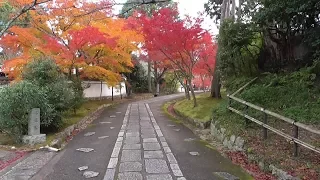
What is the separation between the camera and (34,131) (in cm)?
859

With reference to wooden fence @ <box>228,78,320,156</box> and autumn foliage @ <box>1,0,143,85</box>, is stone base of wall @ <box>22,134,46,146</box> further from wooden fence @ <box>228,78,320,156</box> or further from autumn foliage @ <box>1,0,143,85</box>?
wooden fence @ <box>228,78,320,156</box>

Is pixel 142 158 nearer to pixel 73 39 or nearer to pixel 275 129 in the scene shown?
pixel 275 129

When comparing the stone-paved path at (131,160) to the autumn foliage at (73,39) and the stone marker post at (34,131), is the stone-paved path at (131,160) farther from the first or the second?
the autumn foliage at (73,39)

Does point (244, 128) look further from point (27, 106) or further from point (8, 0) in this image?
point (8, 0)

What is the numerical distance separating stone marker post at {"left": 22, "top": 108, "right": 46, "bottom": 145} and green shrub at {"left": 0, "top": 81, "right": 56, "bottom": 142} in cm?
17

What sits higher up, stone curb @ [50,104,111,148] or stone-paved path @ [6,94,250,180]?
stone curb @ [50,104,111,148]

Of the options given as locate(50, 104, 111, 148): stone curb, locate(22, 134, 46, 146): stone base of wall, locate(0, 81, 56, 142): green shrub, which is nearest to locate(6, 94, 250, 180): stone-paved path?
locate(50, 104, 111, 148): stone curb

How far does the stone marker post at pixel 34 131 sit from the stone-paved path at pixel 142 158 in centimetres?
237

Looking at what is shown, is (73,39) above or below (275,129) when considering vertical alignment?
above

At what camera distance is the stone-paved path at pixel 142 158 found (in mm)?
5500

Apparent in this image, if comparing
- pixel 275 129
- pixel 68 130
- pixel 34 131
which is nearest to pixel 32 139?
pixel 34 131

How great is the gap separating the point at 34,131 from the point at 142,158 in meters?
3.95

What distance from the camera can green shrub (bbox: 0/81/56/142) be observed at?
8195 millimetres

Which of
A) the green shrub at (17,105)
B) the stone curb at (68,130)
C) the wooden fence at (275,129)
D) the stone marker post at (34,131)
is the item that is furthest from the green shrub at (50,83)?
the wooden fence at (275,129)
